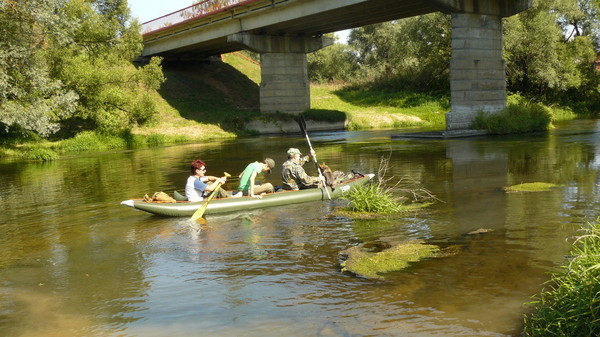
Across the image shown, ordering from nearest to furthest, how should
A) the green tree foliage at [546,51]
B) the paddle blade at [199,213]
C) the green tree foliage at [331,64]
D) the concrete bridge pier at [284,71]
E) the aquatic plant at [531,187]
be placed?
1. the paddle blade at [199,213]
2. the aquatic plant at [531,187]
3. the concrete bridge pier at [284,71]
4. the green tree foliage at [546,51]
5. the green tree foliage at [331,64]

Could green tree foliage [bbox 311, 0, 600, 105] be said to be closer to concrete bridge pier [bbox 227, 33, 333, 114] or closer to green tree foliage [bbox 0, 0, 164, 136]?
concrete bridge pier [bbox 227, 33, 333, 114]

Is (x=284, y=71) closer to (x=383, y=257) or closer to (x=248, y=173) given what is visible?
(x=248, y=173)

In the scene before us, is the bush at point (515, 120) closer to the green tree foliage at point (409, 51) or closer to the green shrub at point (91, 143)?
the green tree foliage at point (409, 51)

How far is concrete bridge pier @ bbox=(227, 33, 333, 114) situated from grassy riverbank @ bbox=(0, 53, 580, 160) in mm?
1004

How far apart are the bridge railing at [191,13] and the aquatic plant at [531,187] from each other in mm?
27457

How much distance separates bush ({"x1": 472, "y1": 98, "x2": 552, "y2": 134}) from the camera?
3055 centimetres

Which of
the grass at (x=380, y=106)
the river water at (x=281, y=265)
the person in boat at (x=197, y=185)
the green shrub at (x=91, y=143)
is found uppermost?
the grass at (x=380, y=106)

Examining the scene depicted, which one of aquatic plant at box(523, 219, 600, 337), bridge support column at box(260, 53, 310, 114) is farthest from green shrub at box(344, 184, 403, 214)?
bridge support column at box(260, 53, 310, 114)

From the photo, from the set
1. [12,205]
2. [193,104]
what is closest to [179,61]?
[193,104]

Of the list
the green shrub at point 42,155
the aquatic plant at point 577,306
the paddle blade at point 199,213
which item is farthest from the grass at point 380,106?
the aquatic plant at point 577,306

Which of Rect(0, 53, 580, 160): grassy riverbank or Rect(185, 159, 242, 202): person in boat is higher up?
Rect(0, 53, 580, 160): grassy riverbank

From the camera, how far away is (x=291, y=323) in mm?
6094

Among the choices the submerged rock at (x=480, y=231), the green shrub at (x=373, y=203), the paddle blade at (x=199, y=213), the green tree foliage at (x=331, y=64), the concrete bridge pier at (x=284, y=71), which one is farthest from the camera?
the green tree foliage at (x=331, y=64)

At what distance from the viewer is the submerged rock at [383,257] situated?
7645 mm
